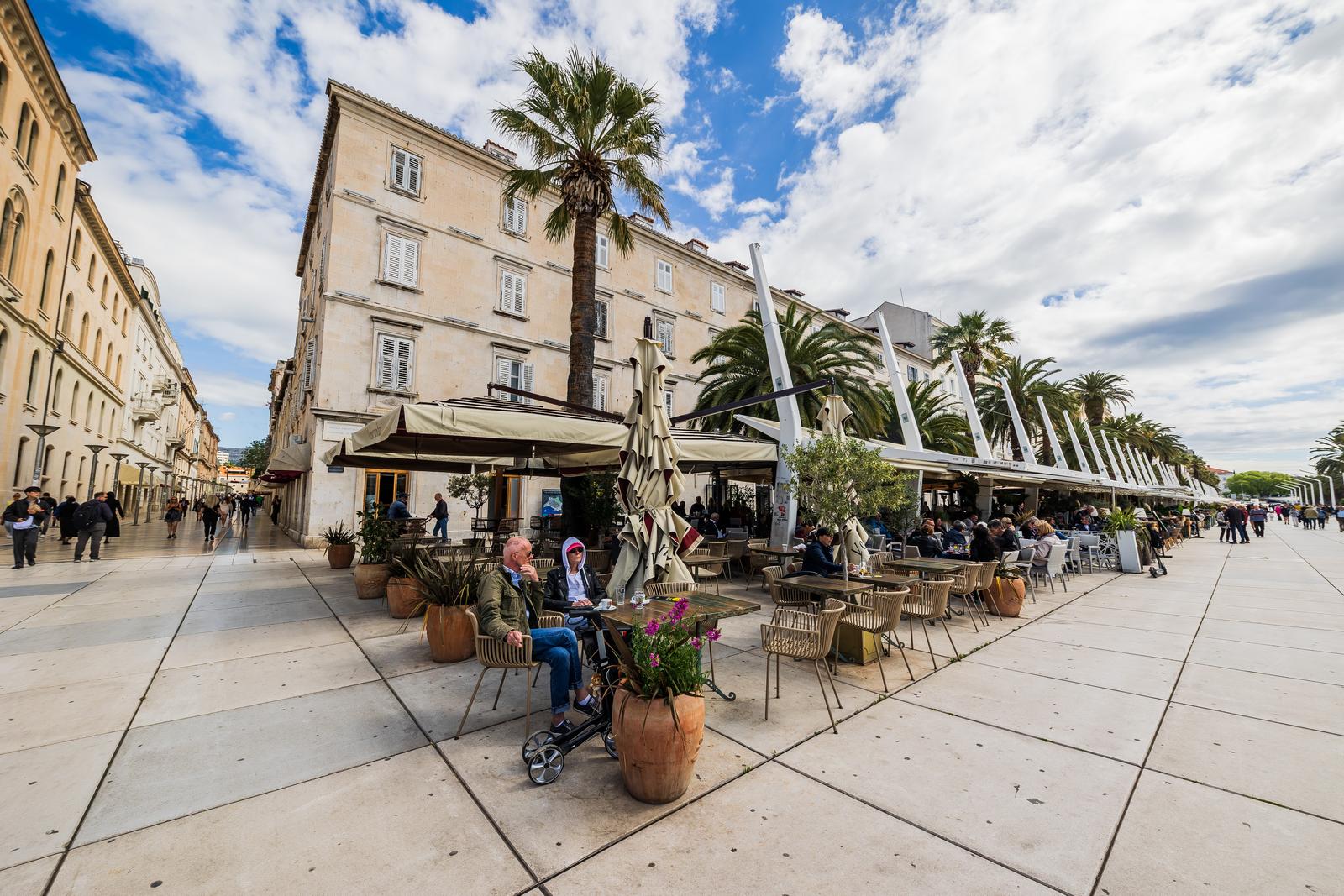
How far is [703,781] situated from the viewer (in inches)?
127

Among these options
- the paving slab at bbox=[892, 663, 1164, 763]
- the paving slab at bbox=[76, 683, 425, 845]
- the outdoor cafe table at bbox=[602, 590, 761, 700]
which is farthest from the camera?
the outdoor cafe table at bbox=[602, 590, 761, 700]

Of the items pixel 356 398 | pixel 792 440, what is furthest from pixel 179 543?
pixel 792 440

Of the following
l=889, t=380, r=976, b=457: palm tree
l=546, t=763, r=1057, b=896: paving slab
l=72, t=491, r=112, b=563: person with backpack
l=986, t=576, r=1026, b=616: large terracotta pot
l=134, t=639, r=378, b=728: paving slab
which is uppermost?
l=889, t=380, r=976, b=457: palm tree

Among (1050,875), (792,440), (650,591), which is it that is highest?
(792,440)

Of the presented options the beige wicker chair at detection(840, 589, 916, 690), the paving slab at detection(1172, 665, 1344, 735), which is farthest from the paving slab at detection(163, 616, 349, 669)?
the paving slab at detection(1172, 665, 1344, 735)

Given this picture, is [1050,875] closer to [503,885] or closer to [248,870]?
[503,885]

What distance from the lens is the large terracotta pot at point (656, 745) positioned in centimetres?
290

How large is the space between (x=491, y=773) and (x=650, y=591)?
2579 mm

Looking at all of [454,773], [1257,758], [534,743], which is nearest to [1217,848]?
[1257,758]

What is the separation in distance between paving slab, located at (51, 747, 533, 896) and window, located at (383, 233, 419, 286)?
1871 cm

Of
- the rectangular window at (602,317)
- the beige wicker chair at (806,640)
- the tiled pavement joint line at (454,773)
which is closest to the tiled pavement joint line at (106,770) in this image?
the tiled pavement joint line at (454,773)

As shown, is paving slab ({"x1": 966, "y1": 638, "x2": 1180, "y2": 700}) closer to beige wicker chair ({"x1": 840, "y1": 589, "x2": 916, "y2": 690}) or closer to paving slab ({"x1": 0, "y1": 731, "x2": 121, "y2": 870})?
beige wicker chair ({"x1": 840, "y1": 589, "x2": 916, "y2": 690})

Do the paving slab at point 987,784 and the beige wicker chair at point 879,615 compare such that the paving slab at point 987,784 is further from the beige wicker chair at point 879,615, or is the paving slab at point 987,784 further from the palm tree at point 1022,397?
the palm tree at point 1022,397

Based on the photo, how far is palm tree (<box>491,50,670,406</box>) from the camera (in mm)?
11633
